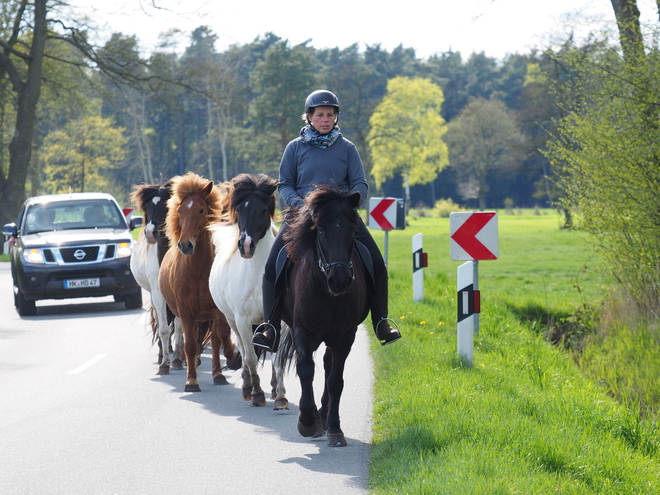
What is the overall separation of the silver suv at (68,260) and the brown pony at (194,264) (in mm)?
6317

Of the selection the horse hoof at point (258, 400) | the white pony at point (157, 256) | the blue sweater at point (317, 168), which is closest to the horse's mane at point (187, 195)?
the white pony at point (157, 256)

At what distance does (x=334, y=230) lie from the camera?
6.41 m

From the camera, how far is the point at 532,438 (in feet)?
20.0

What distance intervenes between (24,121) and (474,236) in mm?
28073

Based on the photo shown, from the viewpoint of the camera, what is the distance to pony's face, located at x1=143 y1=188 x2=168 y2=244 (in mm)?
10898

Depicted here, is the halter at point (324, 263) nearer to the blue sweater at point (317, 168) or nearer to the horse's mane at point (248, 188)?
the blue sweater at point (317, 168)

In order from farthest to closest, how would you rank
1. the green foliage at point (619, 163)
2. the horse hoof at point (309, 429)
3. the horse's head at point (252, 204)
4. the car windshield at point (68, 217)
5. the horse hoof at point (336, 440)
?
1. the car windshield at point (68, 217)
2. the green foliage at point (619, 163)
3. the horse's head at point (252, 204)
4. the horse hoof at point (309, 429)
5. the horse hoof at point (336, 440)

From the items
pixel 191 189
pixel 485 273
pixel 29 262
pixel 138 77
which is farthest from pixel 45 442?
pixel 138 77

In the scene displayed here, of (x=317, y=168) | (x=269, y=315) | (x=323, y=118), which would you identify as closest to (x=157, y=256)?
(x=269, y=315)

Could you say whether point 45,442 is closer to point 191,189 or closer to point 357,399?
point 357,399

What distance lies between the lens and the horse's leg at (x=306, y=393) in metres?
6.73

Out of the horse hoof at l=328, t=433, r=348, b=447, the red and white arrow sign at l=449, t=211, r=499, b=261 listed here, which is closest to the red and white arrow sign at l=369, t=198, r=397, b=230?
the red and white arrow sign at l=449, t=211, r=499, b=261

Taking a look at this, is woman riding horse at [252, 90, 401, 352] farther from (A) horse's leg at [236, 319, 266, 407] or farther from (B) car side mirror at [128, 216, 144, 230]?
(B) car side mirror at [128, 216, 144, 230]

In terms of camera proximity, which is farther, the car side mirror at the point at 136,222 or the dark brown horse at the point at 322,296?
the car side mirror at the point at 136,222
